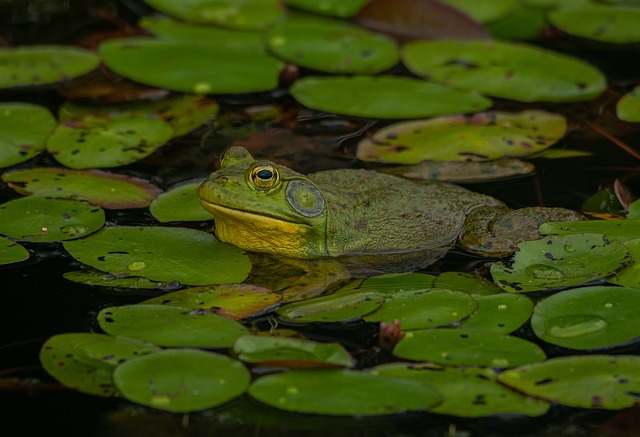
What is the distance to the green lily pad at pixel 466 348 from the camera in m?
3.47

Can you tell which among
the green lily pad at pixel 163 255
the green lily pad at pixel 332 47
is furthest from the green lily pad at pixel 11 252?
the green lily pad at pixel 332 47

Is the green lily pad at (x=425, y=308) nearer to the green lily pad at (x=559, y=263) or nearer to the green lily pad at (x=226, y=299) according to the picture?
the green lily pad at (x=559, y=263)

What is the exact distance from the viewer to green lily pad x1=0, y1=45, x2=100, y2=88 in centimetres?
599

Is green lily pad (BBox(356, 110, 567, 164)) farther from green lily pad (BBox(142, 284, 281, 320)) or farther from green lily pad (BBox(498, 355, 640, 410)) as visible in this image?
green lily pad (BBox(498, 355, 640, 410))

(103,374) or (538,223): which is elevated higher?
(538,223)

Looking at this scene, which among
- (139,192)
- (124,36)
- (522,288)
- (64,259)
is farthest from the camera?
(124,36)

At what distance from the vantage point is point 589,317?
371 centimetres

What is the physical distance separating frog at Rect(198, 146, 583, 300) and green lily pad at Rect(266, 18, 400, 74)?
1.70 m

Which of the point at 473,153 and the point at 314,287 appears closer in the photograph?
the point at 314,287

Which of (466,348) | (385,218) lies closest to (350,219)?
(385,218)

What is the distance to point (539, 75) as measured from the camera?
604cm

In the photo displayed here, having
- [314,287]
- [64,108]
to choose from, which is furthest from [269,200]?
[64,108]

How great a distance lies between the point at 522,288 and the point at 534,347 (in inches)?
17.6

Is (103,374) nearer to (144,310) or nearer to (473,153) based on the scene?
(144,310)
